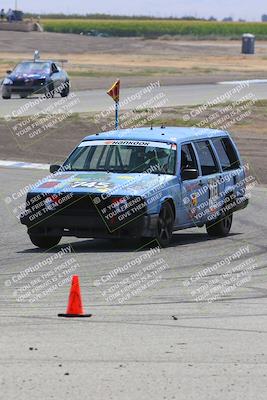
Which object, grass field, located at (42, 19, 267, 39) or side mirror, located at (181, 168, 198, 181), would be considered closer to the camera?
side mirror, located at (181, 168, 198, 181)

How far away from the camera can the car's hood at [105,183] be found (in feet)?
46.2

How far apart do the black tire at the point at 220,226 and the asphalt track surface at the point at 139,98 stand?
19.9 meters

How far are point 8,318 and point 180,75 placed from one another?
50.1 meters

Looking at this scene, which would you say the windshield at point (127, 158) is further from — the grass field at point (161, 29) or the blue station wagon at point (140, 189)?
the grass field at point (161, 29)

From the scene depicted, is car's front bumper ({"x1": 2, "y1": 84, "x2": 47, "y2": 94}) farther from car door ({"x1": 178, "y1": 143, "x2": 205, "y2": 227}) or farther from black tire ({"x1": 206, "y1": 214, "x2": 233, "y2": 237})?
car door ({"x1": 178, "y1": 143, "x2": 205, "y2": 227})

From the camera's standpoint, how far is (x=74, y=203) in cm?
1412

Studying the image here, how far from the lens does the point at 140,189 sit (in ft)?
46.4

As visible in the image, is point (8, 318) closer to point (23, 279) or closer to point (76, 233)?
point (23, 279)

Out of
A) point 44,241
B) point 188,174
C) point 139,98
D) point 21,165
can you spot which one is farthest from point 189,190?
point 139,98

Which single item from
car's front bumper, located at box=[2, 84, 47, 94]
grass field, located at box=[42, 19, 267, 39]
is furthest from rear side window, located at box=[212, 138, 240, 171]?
grass field, located at box=[42, 19, 267, 39]

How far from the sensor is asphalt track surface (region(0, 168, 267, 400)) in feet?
23.3

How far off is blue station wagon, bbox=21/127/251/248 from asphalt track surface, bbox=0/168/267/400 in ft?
1.51

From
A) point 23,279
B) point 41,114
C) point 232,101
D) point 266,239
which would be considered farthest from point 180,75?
point 23,279

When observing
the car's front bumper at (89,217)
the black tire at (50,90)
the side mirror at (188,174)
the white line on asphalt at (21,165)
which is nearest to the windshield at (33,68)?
the black tire at (50,90)
